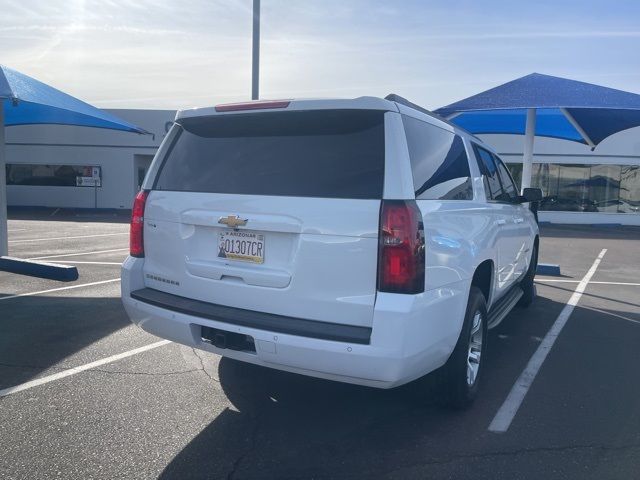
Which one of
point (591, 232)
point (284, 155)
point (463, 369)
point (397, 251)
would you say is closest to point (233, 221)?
point (284, 155)

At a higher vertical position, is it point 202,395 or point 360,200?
point 360,200

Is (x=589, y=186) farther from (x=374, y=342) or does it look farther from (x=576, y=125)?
(x=374, y=342)

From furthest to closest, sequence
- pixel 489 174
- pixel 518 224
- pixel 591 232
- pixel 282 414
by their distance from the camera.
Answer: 1. pixel 591 232
2. pixel 518 224
3. pixel 489 174
4. pixel 282 414

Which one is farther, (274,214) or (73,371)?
(73,371)

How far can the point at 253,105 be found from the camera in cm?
388

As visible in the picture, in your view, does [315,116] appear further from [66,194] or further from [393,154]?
[66,194]

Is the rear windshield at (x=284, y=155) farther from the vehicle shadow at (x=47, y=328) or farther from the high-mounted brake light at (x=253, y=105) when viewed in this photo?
the vehicle shadow at (x=47, y=328)

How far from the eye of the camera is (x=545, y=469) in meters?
3.46

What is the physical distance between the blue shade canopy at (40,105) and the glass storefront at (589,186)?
21034mm

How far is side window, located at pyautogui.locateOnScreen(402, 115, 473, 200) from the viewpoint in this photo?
145 inches

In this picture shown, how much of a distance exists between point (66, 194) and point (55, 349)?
2797 centimetres

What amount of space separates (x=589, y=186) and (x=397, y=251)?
27780 mm

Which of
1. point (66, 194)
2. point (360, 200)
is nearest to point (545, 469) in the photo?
point (360, 200)

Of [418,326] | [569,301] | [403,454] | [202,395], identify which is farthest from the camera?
[569,301]
